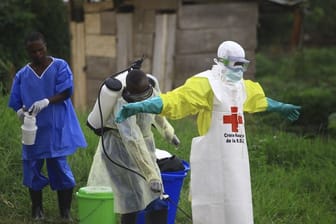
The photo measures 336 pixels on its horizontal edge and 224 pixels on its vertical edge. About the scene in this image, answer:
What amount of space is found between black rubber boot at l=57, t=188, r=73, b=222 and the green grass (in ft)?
0.43

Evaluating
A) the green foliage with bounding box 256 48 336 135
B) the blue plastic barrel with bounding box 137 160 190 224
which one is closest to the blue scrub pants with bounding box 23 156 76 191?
the blue plastic barrel with bounding box 137 160 190 224

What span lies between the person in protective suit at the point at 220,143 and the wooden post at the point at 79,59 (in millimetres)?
7249

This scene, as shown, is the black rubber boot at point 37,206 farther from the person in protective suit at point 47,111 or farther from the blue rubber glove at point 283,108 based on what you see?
the blue rubber glove at point 283,108

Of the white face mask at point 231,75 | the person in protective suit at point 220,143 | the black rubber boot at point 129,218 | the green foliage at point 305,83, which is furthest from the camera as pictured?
the green foliage at point 305,83

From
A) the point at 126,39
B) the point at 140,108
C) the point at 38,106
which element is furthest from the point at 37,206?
the point at 126,39

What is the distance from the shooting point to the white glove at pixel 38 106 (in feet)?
17.6

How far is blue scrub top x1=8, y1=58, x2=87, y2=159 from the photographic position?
18.2 ft

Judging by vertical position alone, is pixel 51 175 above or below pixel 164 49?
below

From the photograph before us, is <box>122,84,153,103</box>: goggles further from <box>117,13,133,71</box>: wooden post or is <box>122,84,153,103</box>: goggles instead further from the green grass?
<box>117,13,133,71</box>: wooden post

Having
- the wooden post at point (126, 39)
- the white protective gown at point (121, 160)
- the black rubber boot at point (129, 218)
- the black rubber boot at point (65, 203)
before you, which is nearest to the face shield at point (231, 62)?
the white protective gown at point (121, 160)

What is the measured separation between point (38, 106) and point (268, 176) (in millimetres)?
2945

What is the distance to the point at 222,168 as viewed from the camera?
16.1 ft

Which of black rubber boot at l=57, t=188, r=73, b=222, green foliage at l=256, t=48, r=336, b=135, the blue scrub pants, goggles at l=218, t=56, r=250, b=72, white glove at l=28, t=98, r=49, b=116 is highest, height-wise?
goggles at l=218, t=56, r=250, b=72

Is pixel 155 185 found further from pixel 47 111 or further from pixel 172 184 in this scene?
pixel 47 111
